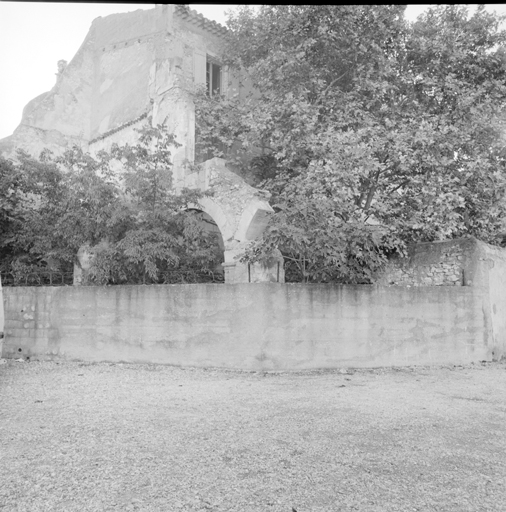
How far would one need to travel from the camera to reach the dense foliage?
912 cm

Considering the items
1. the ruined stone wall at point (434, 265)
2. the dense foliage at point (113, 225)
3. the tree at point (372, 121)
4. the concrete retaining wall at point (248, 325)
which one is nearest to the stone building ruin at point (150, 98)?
the tree at point (372, 121)

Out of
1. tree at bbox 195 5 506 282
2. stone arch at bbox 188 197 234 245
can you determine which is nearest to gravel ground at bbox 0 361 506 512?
tree at bbox 195 5 506 282

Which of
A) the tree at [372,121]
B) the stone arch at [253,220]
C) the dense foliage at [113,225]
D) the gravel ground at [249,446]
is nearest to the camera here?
the gravel ground at [249,446]

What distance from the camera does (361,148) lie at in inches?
415

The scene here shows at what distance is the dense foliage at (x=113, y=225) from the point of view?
9.12m

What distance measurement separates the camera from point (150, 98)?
585 inches

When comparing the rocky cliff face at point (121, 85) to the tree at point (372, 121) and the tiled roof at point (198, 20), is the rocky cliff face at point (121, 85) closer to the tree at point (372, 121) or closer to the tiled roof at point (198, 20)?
the tiled roof at point (198, 20)

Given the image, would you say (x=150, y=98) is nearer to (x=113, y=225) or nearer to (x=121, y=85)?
(x=121, y=85)

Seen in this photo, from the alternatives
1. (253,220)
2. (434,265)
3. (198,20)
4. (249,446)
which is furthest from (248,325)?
(198,20)

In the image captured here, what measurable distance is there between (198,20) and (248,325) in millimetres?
11293

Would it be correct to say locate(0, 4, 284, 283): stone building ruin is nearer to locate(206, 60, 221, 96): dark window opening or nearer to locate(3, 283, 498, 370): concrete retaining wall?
locate(206, 60, 221, 96): dark window opening

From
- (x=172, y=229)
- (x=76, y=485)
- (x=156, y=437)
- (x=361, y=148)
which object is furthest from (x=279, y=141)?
(x=76, y=485)

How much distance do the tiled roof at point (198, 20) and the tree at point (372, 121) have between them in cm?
91

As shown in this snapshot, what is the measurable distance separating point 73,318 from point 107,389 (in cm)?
296
